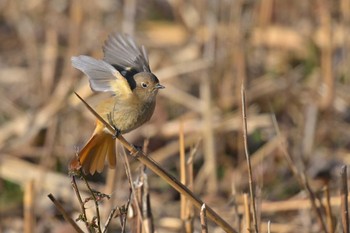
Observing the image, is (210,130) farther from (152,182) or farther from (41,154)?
(41,154)

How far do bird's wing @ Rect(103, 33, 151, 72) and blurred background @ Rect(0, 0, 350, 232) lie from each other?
46.3 inches

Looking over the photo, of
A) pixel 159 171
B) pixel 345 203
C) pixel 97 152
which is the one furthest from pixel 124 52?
pixel 345 203

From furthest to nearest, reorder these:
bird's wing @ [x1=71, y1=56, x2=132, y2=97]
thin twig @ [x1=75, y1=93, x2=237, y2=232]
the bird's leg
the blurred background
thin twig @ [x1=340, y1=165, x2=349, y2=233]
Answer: the blurred background
thin twig @ [x1=340, y1=165, x2=349, y2=233]
the bird's leg
bird's wing @ [x1=71, y1=56, x2=132, y2=97]
thin twig @ [x1=75, y1=93, x2=237, y2=232]

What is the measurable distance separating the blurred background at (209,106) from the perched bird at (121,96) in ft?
3.79

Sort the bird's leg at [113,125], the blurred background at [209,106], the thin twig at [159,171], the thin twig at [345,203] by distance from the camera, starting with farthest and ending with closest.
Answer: the blurred background at [209,106] < the thin twig at [345,203] < the bird's leg at [113,125] < the thin twig at [159,171]

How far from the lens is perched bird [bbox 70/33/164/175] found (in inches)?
97.7

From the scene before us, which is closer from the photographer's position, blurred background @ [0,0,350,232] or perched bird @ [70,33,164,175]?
perched bird @ [70,33,164,175]

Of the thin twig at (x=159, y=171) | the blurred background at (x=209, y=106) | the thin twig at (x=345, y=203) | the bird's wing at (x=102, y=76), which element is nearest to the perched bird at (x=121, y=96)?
the bird's wing at (x=102, y=76)

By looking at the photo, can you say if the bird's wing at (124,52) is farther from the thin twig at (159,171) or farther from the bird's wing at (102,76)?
the thin twig at (159,171)

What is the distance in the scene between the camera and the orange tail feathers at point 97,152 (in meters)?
2.49

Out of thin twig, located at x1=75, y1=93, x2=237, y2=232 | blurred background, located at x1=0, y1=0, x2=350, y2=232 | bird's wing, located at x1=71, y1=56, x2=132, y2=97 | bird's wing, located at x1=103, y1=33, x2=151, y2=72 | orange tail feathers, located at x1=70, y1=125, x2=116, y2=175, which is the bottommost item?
thin twig, located at x1=75, y1=93, x2=237, y2=232

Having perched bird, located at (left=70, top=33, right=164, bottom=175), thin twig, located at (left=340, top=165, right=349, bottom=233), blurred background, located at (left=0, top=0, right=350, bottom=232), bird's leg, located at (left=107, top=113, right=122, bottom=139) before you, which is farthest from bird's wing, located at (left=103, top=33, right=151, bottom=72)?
blurred background, located at (left=0, top=0, right=350, bottom=232)

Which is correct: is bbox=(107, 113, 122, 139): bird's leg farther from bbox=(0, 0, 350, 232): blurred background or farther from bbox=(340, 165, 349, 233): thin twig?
bbox=(0, 0, 350, 232): blurred background

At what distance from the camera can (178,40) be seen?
598 cm
